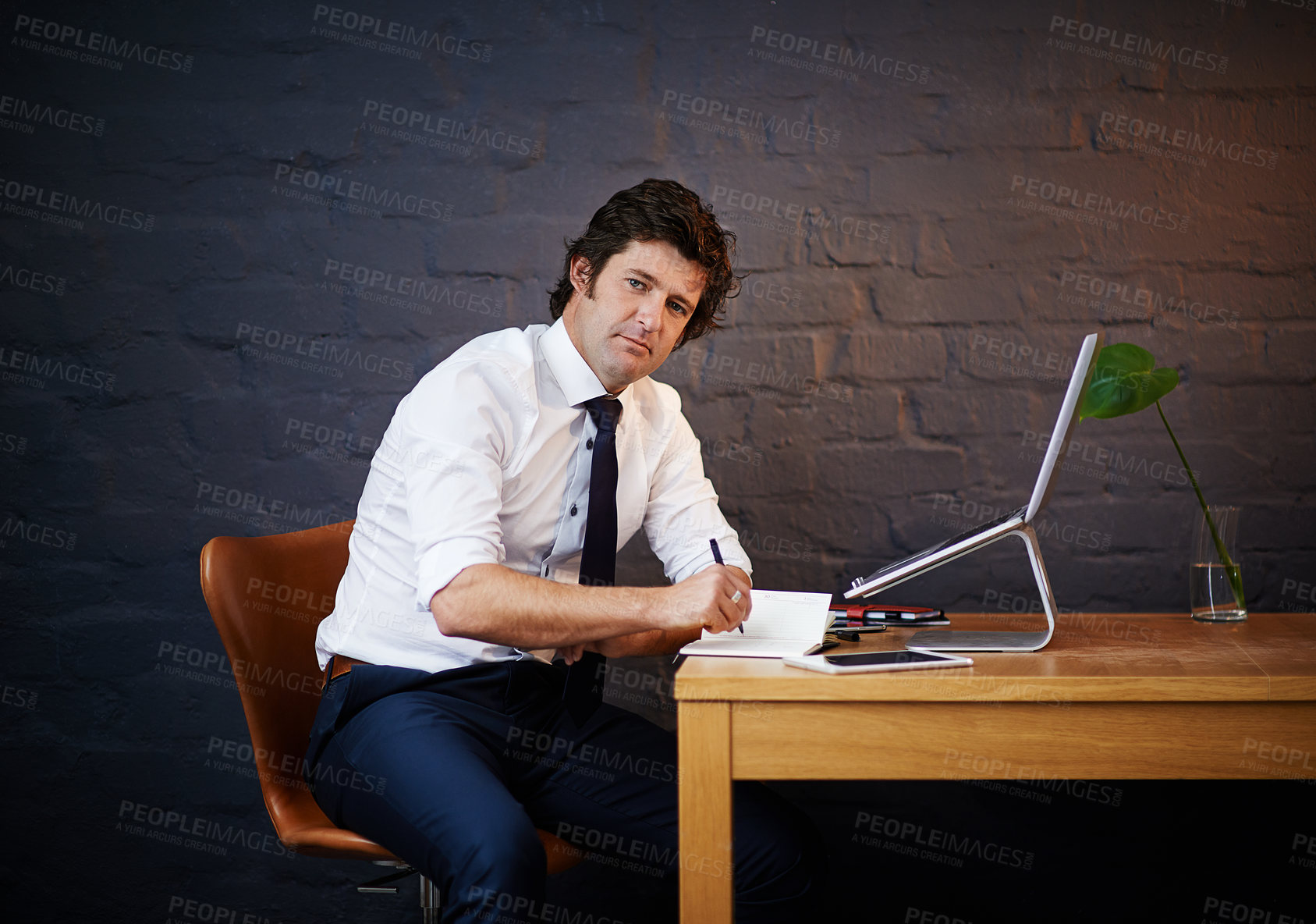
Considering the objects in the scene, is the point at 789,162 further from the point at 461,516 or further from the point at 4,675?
the point at 4,675

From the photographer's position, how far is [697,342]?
2.13 m

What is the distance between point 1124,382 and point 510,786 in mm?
1277

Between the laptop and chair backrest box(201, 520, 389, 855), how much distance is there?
857mm

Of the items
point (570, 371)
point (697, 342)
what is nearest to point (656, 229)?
point (570, 371)

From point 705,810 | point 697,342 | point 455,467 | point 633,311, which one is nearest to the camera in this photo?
point 705,810

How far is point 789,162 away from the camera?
212 centimetres

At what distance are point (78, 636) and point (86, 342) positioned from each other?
2.17 ft

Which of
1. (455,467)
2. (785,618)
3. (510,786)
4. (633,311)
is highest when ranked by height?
(633,311)

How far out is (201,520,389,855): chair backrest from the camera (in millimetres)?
→ 1512

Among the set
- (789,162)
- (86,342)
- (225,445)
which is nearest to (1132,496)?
(789,162)

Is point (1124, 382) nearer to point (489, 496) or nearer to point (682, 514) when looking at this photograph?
point (682, 514)

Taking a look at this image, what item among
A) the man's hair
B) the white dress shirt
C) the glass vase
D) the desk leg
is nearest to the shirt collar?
the white dress shirt

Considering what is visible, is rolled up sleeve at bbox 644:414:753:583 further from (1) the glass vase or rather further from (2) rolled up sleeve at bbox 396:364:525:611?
(1) the glass vase

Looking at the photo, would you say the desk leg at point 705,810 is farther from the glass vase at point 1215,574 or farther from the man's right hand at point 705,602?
the glass vase at point 1215,574
